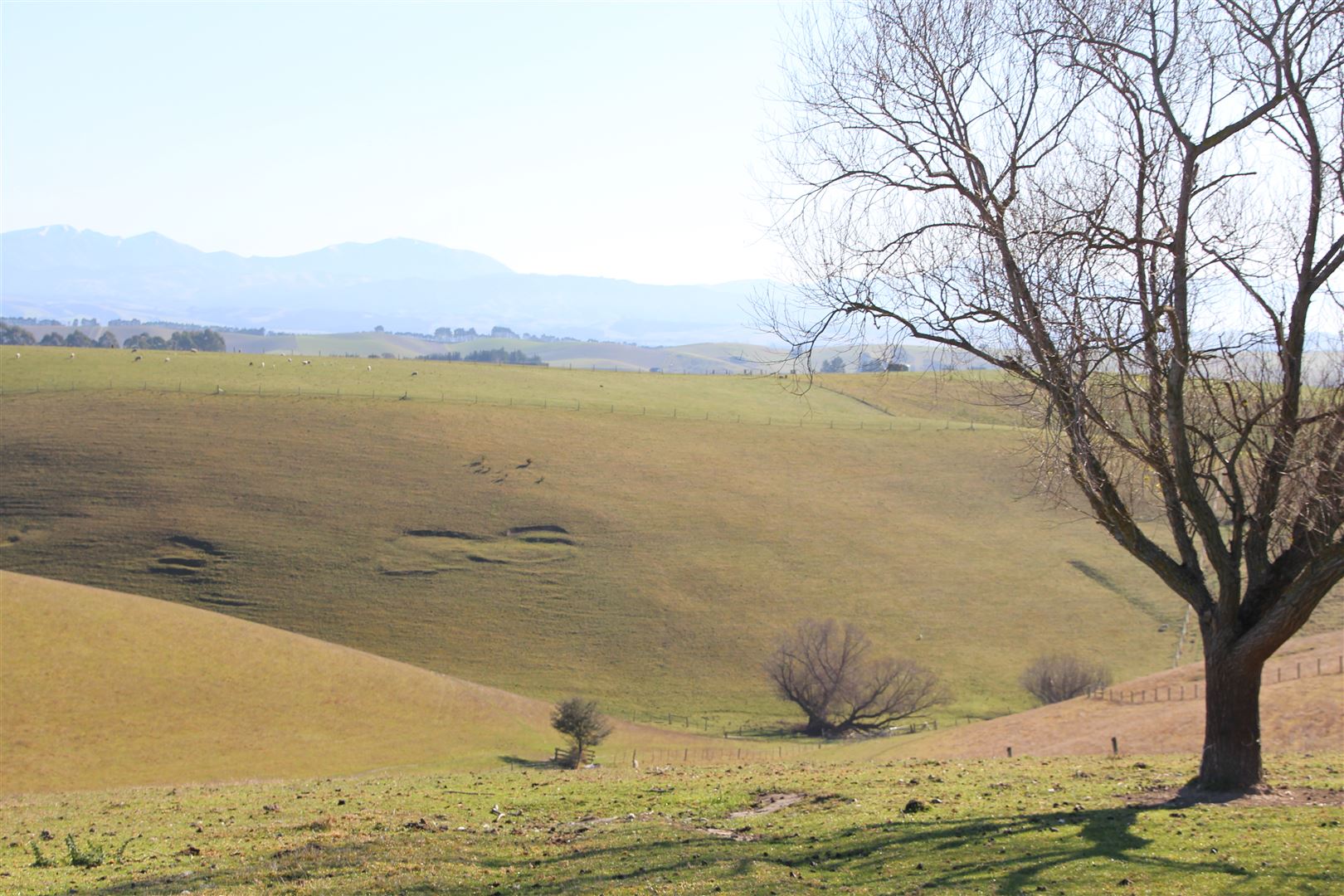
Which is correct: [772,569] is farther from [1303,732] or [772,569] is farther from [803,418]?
[1303,732]

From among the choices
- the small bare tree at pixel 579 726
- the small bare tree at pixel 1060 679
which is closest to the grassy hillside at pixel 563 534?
the small bare tree at pixel 1060 679

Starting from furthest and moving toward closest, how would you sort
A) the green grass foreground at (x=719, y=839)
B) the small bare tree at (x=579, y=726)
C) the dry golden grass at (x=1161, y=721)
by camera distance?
the small bare tree at (x=579, y=726), the dry golden grass at (x=1161, y=721), the green grass foreground at (x=719, y=839)

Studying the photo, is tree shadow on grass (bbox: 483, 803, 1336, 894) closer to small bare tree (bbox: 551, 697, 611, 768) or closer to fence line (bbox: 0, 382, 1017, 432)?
small bare tree (bbox: 551, 697, 611, 768)

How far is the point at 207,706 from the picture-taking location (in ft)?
151

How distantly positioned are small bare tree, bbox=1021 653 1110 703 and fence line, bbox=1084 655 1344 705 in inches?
667

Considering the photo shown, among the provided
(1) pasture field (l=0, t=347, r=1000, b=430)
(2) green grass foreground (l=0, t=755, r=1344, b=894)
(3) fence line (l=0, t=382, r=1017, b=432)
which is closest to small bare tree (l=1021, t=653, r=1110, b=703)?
(2) green grass foreground (l=0, t=755, r=1344, b=894)

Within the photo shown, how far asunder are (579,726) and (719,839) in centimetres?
3097

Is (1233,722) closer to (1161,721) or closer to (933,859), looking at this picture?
(933,859)

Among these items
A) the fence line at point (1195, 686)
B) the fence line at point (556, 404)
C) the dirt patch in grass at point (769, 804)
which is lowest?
the fence line at point (1195, 686)

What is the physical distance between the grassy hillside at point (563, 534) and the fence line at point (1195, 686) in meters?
18.5

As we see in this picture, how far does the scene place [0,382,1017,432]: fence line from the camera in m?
103

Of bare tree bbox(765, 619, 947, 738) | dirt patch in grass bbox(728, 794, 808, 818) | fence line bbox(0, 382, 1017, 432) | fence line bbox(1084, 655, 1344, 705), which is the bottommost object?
bare tree bbox(765, 619, 947, 738)

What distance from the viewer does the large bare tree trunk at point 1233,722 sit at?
1536 cm

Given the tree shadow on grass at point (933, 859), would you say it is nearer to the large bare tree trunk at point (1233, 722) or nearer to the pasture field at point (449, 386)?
the large bare tree trunk at point (1233, 722)
